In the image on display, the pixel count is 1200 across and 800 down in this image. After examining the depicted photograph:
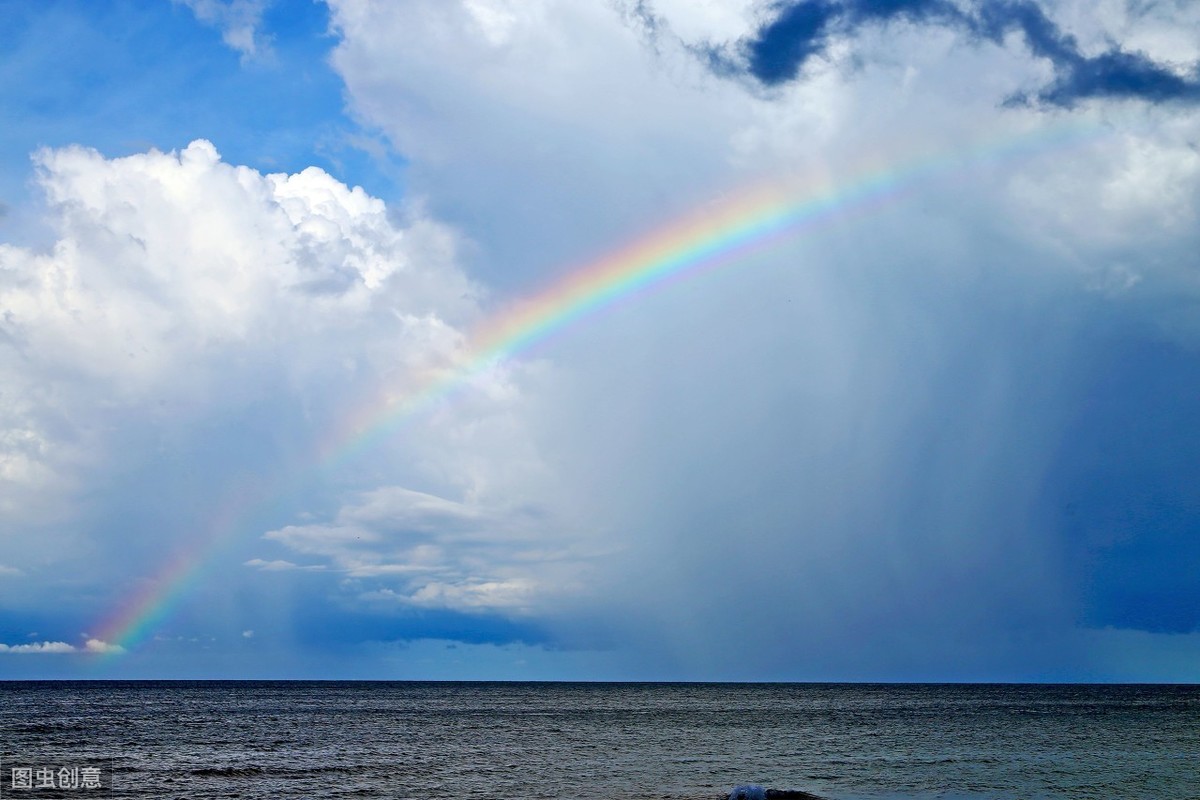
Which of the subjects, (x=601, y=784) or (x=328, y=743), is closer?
(x=601, y=784)

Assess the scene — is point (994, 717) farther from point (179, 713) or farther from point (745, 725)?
point (179, 713)

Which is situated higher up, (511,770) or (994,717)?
(511,770)

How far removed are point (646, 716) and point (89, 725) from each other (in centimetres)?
7015

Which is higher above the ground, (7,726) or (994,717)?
(7,726)

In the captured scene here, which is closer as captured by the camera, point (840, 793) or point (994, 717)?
point (840, 793)

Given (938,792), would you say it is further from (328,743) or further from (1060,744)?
(328,743)

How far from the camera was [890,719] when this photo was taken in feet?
427

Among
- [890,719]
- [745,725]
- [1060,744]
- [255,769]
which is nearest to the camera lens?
[255,769]

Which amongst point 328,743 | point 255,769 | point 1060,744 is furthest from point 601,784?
point 1060,744

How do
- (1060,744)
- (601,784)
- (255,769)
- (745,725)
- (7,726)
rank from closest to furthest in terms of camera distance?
(601,784), (255,769), (1060,744), (7,726), (745,725)

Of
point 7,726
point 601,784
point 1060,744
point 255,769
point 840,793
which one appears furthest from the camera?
point 7,726

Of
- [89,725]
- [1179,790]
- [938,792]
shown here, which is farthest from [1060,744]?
[89,725]

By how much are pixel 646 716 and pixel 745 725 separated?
26.1 metres

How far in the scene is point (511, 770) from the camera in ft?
211
